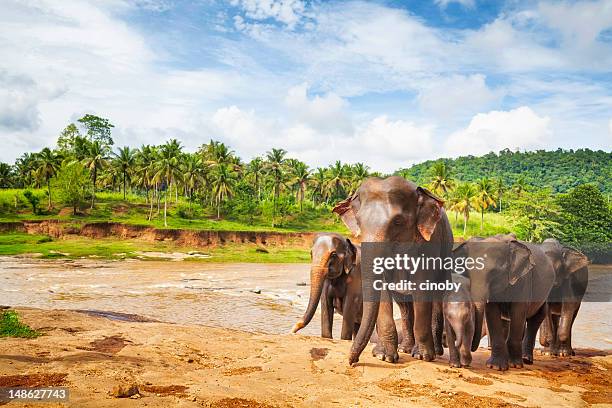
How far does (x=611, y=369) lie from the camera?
364 inches

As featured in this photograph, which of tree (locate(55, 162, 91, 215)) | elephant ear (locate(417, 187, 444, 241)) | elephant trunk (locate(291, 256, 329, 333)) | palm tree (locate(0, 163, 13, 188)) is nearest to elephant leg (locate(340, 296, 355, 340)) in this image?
elephant trunk (locate(291, 256, 329, 333))

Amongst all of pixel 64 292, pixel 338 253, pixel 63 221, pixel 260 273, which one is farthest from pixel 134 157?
pixel 338 253

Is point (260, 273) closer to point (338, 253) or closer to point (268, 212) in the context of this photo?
point (338, 253)

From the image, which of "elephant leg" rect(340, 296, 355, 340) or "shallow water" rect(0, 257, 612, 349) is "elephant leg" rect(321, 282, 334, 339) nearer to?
"elephant leg" rect(340, 296, 355, 340)

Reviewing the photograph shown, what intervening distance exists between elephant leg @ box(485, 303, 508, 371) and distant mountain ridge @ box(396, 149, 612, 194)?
11124 cm

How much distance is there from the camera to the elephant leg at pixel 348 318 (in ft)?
36.1

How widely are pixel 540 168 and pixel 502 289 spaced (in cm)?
14766

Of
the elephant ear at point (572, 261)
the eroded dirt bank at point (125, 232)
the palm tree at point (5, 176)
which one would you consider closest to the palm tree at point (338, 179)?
the eroded dirt bank at point (125, 232)

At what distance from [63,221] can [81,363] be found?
174 feet

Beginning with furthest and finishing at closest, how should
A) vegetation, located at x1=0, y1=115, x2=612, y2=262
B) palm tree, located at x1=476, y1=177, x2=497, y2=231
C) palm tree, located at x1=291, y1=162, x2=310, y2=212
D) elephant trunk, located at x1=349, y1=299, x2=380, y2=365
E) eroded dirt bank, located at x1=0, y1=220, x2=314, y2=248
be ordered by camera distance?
palm tree, located at x1=291, y1=162, x2=310, y2=212 → palm tree, located at x1=476, y1=177, x2=497, y2=231 → vegetation, located at x1=0, y1=115, x2=612, y2=262 → eroded dirt bank, located at x1=0, y1=220, x2=314, y2=248 → elephant trunk, located at x1=349, y1=299, x2=380, y2=365

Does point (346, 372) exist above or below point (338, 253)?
below

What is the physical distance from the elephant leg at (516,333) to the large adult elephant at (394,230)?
54.5 inches

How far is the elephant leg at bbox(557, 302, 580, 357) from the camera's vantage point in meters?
10.7

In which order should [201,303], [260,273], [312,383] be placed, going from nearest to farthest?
[312,383] → [201,303] → [260,273]
